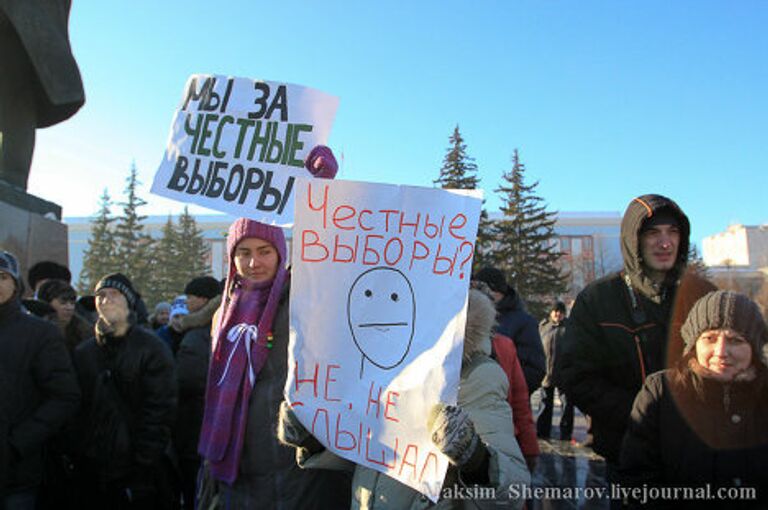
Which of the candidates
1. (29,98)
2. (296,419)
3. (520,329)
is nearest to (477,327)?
(296,419)

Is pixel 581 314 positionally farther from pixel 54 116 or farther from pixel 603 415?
pixel 54 116

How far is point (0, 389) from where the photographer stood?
311 centimetres

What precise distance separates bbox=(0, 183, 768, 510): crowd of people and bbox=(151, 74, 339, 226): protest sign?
1.27 ft

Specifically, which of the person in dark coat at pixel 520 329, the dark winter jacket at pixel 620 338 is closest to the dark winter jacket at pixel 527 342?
the person in dark coat at pixel 520 329

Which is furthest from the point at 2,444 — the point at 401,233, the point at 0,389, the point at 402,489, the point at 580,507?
the point at 580,507

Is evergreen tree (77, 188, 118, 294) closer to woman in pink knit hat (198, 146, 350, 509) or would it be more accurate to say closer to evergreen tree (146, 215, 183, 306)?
evergreen tree (146, 215, 183, 306)

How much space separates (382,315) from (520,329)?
3.23 metres

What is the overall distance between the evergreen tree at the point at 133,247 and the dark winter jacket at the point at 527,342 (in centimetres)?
3730

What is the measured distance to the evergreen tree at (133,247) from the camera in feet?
128

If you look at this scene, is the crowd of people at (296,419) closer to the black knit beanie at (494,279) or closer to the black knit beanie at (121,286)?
the black knit beanie at (121,286)

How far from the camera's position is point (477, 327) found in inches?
81.0

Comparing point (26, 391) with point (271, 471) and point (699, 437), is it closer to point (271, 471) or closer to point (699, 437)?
point (271, 471)

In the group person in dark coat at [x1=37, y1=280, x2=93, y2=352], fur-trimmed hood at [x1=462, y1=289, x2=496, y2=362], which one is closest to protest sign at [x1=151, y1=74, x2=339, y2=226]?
fur-trimmed hood at [x1=462, y1=289, x2=496, y2=362]

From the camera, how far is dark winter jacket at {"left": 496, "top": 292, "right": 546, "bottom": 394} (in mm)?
4793
